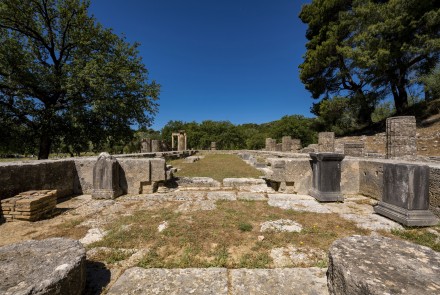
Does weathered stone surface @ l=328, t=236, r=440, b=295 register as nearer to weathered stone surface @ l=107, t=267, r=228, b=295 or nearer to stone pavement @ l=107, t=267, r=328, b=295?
stone pavement @ l=107, t=267, r=328, b=295

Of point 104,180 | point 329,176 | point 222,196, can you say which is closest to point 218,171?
point 222,196

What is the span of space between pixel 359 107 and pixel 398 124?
11.8 m

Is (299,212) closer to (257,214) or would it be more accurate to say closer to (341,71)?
(257,214)

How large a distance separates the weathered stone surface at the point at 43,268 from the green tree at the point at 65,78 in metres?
9.82

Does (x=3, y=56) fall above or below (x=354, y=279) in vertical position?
above

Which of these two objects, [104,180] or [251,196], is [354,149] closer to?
[251,196]

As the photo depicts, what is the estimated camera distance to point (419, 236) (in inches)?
114

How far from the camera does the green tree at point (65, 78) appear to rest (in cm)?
987

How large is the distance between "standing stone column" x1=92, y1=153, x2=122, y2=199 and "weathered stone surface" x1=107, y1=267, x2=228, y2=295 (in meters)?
3.30

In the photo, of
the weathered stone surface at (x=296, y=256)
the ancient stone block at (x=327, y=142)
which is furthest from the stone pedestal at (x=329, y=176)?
the ancient stone block at (x=327, y=142)

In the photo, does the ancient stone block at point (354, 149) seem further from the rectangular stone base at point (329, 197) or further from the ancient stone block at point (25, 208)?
the ancient stone block at point (25, 208)

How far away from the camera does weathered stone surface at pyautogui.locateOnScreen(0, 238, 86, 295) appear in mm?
1437

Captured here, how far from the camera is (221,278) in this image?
1981 mm

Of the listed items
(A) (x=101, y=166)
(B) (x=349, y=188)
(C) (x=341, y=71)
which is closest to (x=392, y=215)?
(B) (x=349, y=188)
